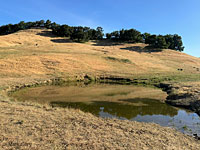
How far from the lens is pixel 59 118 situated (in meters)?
13.0

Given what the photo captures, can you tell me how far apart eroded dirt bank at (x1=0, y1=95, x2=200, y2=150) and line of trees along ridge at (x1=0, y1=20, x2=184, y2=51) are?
293ft

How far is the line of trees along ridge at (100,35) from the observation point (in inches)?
3833

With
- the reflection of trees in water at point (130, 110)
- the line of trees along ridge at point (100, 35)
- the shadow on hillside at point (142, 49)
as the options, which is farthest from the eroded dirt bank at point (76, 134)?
the line of trees along ridge at point (100, 35)

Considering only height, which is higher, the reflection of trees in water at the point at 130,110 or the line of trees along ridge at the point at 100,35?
the line of trees along ridge at the point at 100,35

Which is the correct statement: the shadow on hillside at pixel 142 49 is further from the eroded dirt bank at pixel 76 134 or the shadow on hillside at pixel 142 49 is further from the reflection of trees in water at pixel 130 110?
the eroded dirt bank at pixel 76 134

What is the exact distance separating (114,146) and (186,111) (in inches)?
521

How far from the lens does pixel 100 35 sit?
115 m

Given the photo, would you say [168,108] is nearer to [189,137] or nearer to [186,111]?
[186,111]

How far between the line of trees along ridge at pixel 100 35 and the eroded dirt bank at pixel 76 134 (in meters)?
89.3

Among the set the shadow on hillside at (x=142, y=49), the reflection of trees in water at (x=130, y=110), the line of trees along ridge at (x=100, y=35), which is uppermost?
the line of trees along ridge at (x=100, y=35)

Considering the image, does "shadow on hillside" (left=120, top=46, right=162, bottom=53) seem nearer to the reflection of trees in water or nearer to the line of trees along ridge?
the line of trees along ridge

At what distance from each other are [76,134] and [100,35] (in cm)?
10983

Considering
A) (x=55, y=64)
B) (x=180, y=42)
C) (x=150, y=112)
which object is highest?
(x=180, y=42)

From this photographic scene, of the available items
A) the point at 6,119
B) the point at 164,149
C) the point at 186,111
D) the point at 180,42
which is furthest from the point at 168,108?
the point at 180,42
